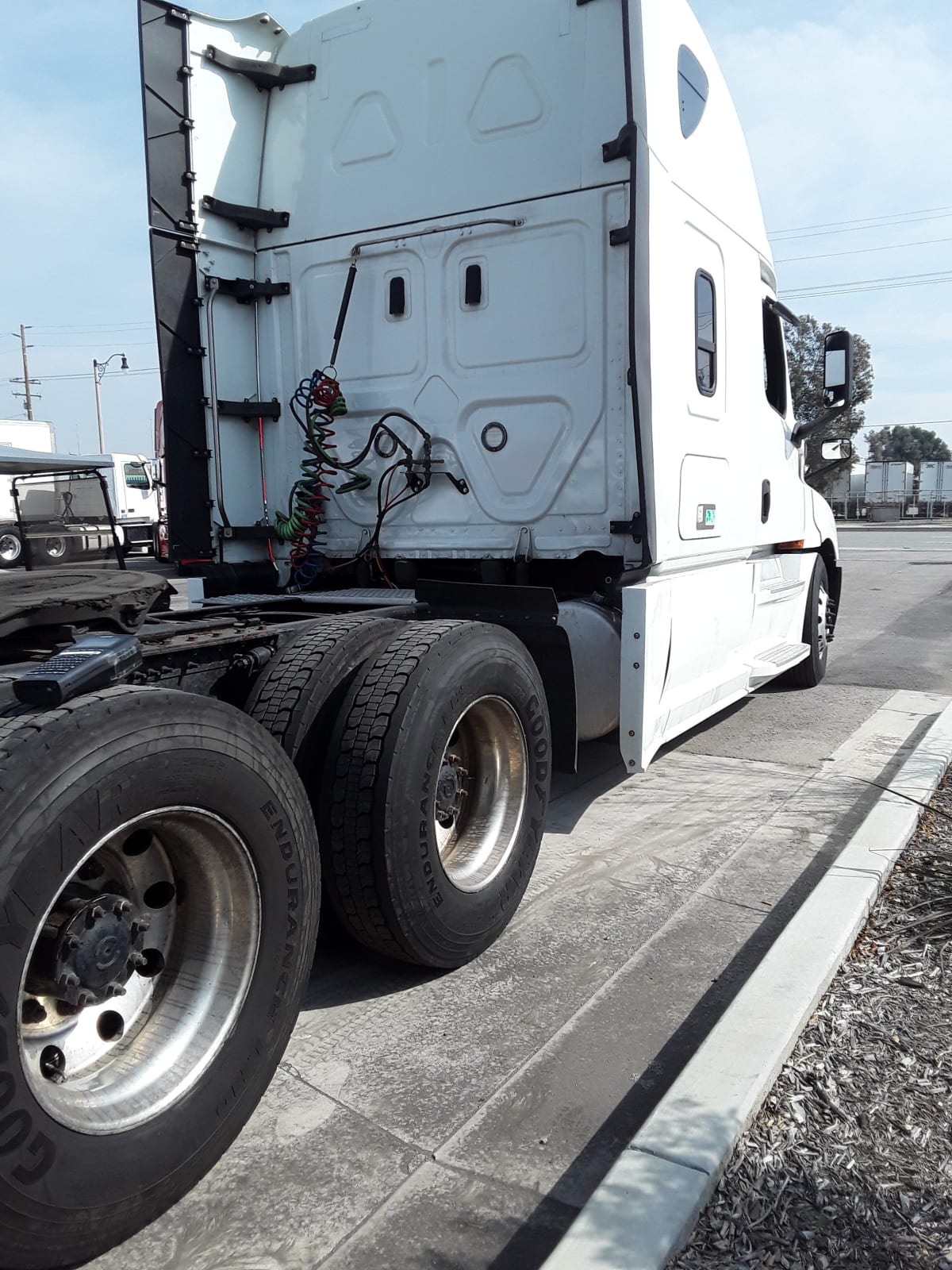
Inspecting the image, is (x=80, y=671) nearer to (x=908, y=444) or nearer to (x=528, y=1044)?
(x=528, y=1044)

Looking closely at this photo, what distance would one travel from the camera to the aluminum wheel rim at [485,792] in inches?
136

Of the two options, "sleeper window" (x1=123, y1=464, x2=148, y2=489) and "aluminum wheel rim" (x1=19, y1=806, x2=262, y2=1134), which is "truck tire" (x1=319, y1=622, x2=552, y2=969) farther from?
"sleeper window" (x1=123, y1=464, x2=148, y2=489)

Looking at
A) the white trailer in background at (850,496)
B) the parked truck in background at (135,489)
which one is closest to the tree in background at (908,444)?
the white trailer in background at (850,496)

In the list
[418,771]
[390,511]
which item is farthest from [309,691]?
[390,511]

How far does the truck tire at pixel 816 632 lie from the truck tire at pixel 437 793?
14.0 feet

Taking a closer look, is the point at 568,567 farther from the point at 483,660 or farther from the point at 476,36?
the point at 476,36

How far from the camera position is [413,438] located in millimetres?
4965

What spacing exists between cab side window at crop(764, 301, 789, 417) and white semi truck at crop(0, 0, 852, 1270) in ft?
0.08

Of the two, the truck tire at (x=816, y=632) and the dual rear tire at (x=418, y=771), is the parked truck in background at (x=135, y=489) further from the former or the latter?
the dual rear tire at (x=418, y=771)

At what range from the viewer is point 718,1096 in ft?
7.77

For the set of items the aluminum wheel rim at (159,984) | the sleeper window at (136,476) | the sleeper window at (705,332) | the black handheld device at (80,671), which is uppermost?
the sleeper window at (136,476)

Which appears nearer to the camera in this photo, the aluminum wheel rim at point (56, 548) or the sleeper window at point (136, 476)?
the aluminum wheel rim at point (56, 548)

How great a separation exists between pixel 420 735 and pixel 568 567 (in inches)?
82.9

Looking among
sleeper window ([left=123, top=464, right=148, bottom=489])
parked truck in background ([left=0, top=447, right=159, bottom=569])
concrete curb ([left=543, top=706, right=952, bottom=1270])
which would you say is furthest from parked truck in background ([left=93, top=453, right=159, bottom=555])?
concrete curb ([left=543, top=706, right=952, bottom=1270])
